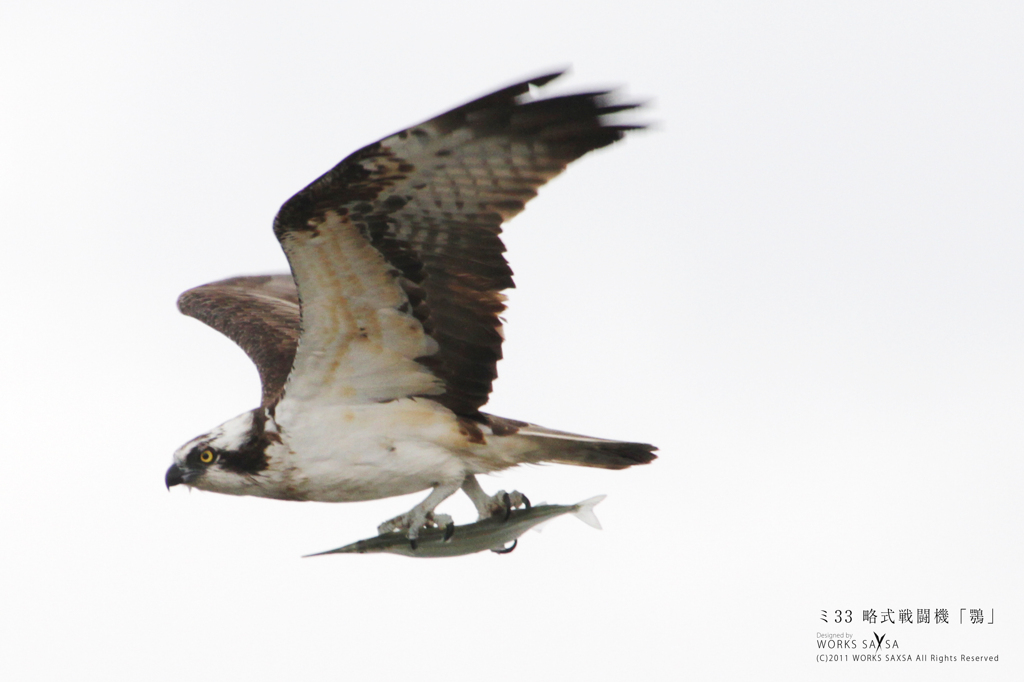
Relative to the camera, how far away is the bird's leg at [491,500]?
24.3ft

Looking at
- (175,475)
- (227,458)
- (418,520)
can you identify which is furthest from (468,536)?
(175,475)

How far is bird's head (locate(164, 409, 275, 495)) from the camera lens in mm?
7445

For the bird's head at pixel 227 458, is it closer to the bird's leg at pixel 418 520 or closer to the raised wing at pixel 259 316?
the raised wing at pixel 259 316

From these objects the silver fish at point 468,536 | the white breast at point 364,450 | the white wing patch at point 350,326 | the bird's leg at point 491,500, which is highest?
the white wing patch at point 350,326

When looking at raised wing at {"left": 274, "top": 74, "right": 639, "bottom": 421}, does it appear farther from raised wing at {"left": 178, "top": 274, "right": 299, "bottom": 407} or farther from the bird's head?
raised wing at {"left": 178, "top": 274, "right": 299, "bottom": 407}

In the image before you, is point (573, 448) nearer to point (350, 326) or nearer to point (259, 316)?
point (350, 326)

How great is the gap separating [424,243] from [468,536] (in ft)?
5.13

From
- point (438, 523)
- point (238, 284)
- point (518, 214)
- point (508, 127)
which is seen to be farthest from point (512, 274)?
point (238, 284)

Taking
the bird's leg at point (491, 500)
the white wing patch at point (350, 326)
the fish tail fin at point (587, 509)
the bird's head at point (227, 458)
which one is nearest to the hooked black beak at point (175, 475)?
the bird's head at point (227, 458)

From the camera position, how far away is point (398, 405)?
24.9ft

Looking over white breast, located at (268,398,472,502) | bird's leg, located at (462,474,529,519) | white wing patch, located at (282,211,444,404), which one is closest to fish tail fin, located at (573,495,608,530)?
bird's leg, located at (462,474,529,519)

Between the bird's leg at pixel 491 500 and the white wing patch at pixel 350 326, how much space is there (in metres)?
0.58

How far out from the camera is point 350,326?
7242 millimetres

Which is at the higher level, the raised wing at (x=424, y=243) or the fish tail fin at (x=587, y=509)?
the raised wing at (x=424, y=243)
